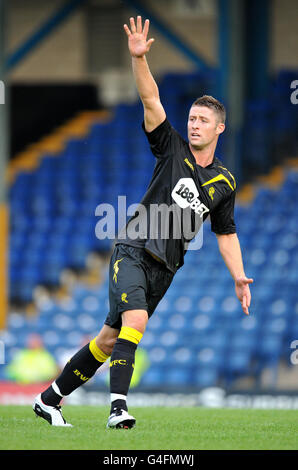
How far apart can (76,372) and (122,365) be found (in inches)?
20.3

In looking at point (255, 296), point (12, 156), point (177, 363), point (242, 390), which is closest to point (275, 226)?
point (255, 296)

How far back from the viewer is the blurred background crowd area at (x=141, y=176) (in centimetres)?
1326

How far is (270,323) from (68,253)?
15.2 feet

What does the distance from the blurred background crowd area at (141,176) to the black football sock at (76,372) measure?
6.10m

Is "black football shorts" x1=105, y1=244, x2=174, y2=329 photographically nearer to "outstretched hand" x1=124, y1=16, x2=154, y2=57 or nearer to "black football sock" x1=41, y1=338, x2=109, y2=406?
"black football sock" x1=41, y1=338, x2=109, y2=406

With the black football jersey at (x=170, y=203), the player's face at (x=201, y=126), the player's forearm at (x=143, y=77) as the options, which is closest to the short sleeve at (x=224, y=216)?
the black football jersey at (x=170, y=203)

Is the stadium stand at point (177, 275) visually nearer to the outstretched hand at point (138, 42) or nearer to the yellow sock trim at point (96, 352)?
the yellow sock trim at point (96, 352)

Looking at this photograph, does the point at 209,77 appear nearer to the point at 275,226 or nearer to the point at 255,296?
the point at 275,226

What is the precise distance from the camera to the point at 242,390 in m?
11.5

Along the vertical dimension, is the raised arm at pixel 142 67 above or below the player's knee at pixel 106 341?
above

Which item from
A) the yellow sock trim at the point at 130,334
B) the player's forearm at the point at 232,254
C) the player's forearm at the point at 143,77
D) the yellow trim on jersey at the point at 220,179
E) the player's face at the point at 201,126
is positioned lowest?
the yellow sock trim at the point at 130,334

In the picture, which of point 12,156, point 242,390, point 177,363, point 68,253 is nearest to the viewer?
point 242,390

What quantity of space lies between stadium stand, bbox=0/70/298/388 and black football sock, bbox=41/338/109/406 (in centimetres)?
655

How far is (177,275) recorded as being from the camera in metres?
14.6
